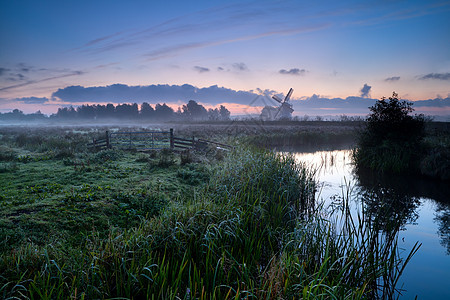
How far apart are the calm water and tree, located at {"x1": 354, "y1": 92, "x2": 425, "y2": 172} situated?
4.23 ft

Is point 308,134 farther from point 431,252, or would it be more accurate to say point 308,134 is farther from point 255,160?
point 431,252

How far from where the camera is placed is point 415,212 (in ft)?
34.6

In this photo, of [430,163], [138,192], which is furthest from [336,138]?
[138,192]

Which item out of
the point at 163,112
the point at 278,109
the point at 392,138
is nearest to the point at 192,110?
the point at 163,112

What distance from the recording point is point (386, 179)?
15.4 metres

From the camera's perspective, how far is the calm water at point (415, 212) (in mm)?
6009

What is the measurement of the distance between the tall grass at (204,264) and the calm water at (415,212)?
4.33 feet

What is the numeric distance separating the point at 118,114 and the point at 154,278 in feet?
428

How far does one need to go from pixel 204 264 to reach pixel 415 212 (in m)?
10.8

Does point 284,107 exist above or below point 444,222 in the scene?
above

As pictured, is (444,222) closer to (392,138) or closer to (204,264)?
(392,138)

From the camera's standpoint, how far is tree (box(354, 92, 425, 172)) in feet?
53.7

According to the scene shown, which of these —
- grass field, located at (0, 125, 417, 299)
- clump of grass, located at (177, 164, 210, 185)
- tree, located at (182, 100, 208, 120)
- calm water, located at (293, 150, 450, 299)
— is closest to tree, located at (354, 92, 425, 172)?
calm water, located at (293, 150, 450, 299)

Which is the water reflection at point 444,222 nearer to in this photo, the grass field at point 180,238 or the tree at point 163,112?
the grass field at point 180,238
